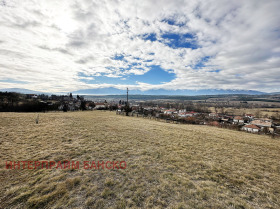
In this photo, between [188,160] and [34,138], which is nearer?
[188,160]

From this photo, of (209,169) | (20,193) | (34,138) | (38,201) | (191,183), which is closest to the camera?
(38,201)

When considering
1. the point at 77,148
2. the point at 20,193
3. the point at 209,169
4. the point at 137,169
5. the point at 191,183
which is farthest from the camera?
the point at 77,148

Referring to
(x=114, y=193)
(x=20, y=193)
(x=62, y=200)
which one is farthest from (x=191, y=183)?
(x=20, y=193)

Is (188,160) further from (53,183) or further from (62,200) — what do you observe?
(53,183)

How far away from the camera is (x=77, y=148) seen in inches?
328

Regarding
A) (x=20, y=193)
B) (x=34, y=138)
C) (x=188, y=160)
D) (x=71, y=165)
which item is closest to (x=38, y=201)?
(x=20, y=193)

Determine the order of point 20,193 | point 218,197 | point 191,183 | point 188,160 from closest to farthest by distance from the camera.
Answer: point 20,193, point 218,197, point 191,183, point 188,160

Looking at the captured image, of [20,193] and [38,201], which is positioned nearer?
[38,201]

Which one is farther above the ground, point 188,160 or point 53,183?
point 53,183

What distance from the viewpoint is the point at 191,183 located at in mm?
5191

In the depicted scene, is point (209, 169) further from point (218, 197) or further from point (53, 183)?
point (53, 183)

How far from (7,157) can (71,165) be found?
436 centimetres

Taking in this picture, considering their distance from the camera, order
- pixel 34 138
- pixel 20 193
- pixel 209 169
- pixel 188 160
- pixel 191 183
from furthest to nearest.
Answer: pixel 34 138
pixel 188 160
pixel 209 169
pixel 191 183
pixel 20 193

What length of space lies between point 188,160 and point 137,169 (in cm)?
374
